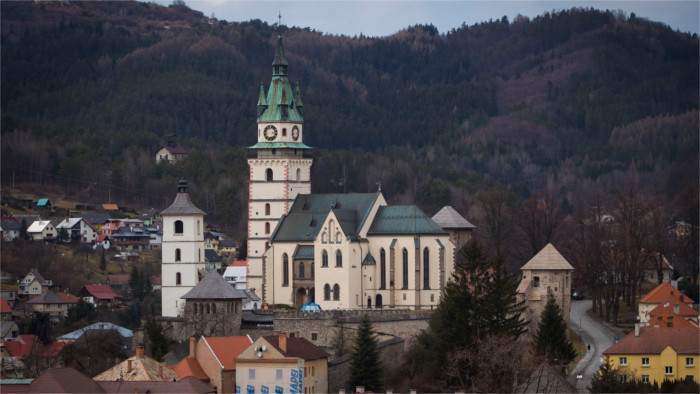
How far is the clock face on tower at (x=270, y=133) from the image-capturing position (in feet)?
324

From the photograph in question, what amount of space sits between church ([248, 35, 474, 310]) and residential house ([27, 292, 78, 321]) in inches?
1022

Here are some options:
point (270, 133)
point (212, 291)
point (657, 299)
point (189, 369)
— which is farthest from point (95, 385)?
point (657, 299)

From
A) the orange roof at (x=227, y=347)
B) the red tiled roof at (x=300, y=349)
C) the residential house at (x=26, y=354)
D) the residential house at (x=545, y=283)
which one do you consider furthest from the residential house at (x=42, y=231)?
the red tiled roof at (x=300, y=349)

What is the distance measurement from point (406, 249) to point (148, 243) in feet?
195

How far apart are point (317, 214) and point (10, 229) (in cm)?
5474

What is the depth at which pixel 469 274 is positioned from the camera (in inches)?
3174

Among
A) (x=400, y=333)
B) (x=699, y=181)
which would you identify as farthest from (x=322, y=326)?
(x=699, y=181)

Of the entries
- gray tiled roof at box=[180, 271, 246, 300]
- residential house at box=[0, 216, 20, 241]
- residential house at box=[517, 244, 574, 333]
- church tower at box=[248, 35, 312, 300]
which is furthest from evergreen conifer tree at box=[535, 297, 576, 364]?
residential house at box=[0, 216, 20, 241]

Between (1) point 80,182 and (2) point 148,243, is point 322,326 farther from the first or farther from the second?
(1) point 80,182

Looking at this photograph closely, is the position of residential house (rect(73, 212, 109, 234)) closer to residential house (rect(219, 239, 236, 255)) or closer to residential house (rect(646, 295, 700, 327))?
residential house (rect(219, 239, 236, 255))

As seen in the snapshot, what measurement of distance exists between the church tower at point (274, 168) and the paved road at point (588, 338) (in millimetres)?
18602

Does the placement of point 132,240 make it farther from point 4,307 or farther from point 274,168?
point 274,168

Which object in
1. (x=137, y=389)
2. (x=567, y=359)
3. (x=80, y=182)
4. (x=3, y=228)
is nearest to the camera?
(x=137, y=389)

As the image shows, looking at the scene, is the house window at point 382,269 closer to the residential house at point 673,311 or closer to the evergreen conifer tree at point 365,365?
the residential house at point 673,311
